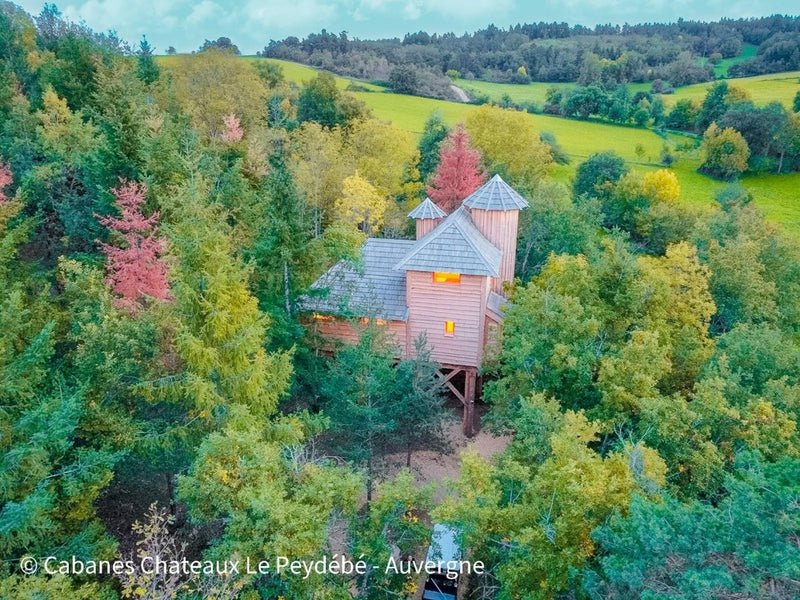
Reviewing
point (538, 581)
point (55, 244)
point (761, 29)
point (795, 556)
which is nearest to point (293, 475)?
point (538, 581)

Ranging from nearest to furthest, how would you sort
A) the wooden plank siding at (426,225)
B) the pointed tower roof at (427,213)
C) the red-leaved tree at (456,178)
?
the pointed tower roof at (427,213)
the wooden plank siding at (426,225)
the red-leaved tree at (456,178)

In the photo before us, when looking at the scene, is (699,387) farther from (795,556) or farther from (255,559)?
(255,559)

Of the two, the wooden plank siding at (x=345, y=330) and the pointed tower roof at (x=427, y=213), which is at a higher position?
the pointed tower roof at (x=427, y=213)

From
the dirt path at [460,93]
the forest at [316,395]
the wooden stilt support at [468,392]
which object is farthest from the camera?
the dirt path at [460,93]

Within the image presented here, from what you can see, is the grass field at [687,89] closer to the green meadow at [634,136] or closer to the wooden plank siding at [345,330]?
the green meadow at [634,136]

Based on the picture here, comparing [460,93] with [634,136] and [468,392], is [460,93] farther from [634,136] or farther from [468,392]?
[468,392]

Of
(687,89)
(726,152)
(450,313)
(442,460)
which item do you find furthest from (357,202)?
(687,89)

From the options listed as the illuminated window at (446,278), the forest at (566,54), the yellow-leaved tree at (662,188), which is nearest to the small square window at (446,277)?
the illuminated window at (446,278)
